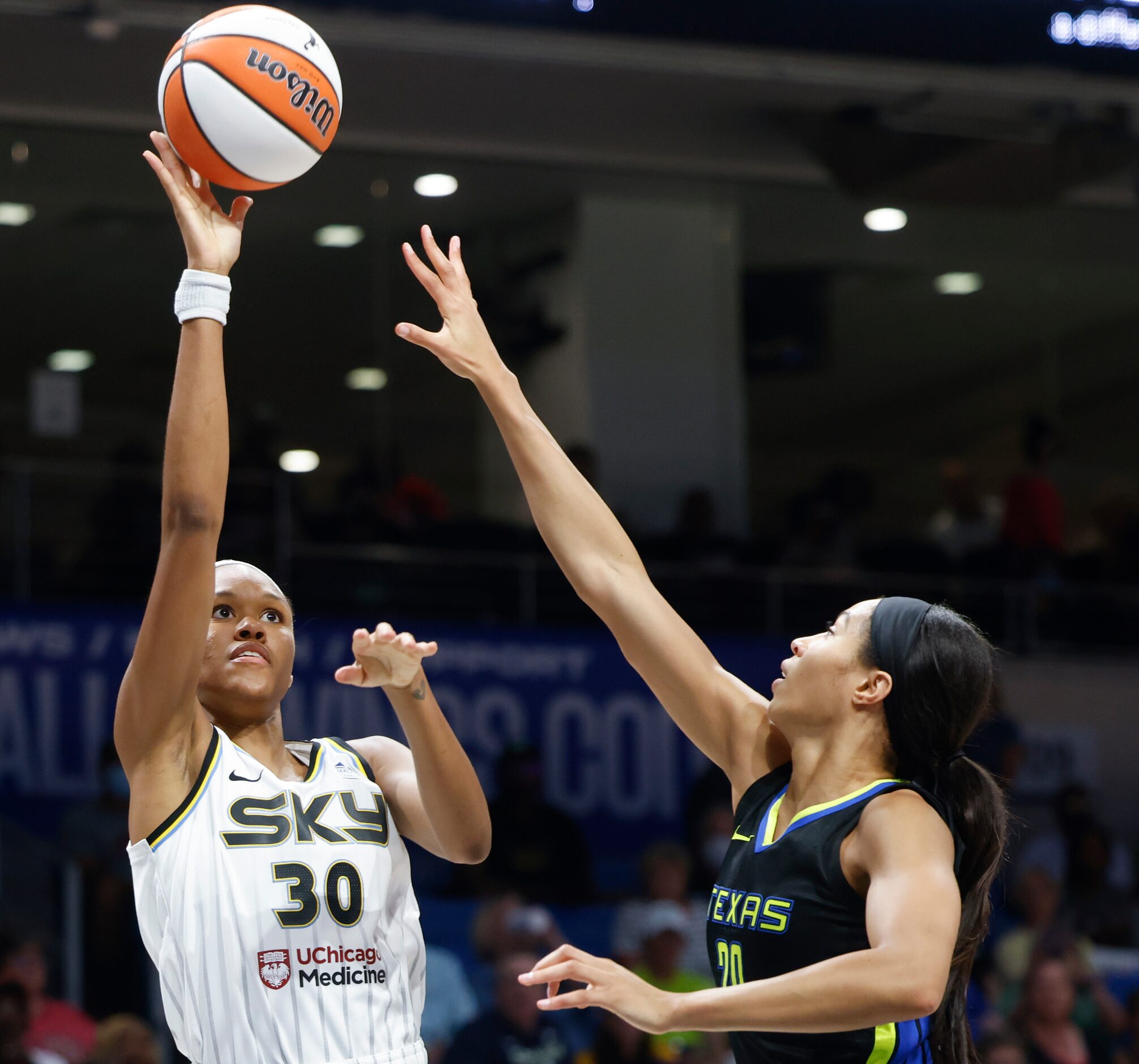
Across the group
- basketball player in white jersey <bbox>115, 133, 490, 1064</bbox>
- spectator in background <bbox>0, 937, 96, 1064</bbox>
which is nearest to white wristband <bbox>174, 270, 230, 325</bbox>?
basketball player in white jersey <bbox>115, 133, 490, 1064</bbox>

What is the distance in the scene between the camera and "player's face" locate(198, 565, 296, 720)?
3217mm

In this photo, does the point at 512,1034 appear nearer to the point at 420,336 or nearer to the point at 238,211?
the point at 420,336

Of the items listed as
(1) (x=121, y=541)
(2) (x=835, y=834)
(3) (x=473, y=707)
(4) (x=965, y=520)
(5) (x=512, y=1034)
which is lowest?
(5) (x=512, y=1034)

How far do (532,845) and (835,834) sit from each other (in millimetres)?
6546

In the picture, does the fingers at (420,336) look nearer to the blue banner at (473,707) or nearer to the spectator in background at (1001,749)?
the blue banner at (473,707)

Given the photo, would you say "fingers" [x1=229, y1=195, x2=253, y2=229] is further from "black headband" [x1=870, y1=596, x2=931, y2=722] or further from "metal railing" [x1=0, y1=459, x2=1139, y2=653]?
"metal railing" [x1=0, y1=459, x2=1139, y2=653]

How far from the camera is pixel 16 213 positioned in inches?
413

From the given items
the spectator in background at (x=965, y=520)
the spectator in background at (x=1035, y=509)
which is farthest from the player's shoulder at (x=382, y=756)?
the spectator in background at (x=1035, y=509)

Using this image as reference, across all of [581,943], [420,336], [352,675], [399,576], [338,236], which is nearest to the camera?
[352,675]

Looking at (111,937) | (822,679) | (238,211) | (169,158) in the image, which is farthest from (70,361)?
(822,679)

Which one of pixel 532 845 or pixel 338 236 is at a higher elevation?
pixel 338 236

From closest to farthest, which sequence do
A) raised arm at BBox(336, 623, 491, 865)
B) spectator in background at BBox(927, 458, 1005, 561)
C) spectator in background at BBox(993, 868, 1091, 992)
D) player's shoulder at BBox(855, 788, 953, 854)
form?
player's shoulder at BBox(855, 788, 953, 854) → raised arm at BBox(336, 623, 491, 865) → spectator in background at BBox(993, 868, 1091, 992) → spectator in background at BBox(927, 458, 1005, 561)

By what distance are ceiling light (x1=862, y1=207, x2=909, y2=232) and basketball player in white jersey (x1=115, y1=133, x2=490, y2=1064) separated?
31.7ft

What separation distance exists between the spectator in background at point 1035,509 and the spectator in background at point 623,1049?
16.0 feet
